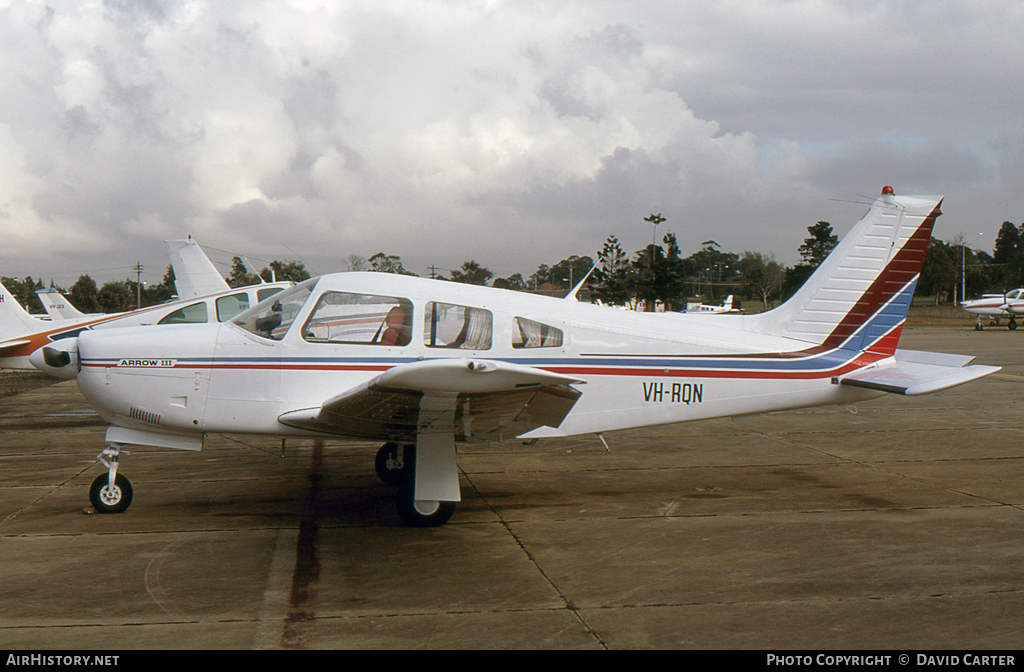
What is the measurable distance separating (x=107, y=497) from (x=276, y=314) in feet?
7.34

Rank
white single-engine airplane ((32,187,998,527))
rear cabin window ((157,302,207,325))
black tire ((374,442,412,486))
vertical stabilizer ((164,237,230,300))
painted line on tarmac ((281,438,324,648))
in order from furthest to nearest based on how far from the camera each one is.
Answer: vertical stabilizer ((164,237,230,300))
rear cabin window ((157,302,207,325))
black tire ((374,442,412,486))
white single-engine airplane ((32,187,998,527))
painted line on tarmac ((281,438,324,648))

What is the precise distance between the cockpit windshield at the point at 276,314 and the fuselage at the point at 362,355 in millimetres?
12

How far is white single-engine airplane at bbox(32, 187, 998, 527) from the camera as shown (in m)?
6.46

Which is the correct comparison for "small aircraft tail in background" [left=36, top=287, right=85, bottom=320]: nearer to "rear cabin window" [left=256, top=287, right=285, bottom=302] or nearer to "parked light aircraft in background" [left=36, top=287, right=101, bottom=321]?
"parked light aircraft in background" [left=36, top=287, right=101, bottom=321]

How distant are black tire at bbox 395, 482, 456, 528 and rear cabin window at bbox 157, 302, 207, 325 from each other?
824 centimetres

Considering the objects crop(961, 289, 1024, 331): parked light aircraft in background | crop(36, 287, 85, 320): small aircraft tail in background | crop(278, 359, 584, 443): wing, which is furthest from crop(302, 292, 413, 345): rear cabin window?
crop(961, 289, 1024, 331): parked light aircraft in background

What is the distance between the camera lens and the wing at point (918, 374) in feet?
22.9

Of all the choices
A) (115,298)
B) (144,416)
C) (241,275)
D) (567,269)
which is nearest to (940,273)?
(567,269)

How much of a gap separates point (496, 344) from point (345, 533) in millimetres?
2027

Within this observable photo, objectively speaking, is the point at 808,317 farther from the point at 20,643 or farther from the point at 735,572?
the point at 20,643

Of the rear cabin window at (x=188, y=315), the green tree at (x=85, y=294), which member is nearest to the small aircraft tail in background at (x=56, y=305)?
the rear cabin window at (x=188, y=315)

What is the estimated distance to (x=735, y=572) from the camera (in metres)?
5.34

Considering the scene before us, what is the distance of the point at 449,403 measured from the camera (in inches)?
219

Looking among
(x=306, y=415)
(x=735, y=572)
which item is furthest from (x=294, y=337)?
(x=735, y=572)
